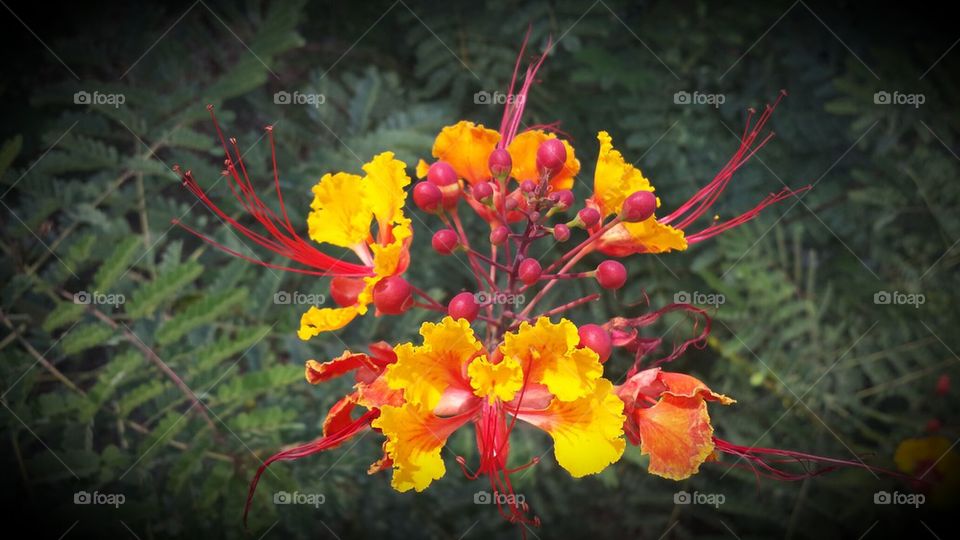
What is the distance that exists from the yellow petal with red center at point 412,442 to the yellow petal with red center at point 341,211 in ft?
1.77

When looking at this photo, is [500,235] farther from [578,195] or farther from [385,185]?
[578,195]

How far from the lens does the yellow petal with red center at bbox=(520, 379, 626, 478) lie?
190 centimetres

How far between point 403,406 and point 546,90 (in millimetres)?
2455

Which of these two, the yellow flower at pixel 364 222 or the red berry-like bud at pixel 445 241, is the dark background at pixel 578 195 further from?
the red berry-like bud at pixel 445 241

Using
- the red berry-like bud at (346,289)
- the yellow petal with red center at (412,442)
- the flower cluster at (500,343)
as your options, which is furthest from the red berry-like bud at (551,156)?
the yellow petal with red center at (412,442)

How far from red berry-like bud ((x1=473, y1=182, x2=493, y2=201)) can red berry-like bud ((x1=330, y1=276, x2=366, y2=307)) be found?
0.39 m

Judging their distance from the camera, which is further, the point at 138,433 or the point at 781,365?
the point at 781,365

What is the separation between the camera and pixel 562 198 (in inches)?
84.0

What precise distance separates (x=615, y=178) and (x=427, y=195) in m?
0.50

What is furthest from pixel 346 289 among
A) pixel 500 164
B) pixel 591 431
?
pixel 591 431

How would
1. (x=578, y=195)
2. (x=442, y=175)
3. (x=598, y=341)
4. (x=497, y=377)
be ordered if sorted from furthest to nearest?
(x=578, y=195) < (x=442, y=175) < (x=598, y=341) < (x=497, y=377)

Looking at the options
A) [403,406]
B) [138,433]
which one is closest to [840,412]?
[403,406]

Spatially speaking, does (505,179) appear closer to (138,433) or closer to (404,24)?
(138,433)

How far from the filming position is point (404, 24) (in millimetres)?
4027
